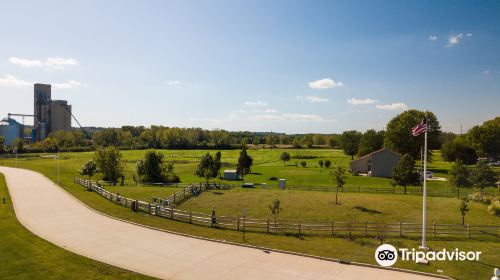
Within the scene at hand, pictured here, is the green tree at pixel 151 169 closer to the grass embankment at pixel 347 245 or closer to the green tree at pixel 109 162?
the green tree at pixel 109 162

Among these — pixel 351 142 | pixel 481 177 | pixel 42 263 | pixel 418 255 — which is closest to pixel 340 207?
pixel 418 255

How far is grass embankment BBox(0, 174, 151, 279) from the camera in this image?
16.4m

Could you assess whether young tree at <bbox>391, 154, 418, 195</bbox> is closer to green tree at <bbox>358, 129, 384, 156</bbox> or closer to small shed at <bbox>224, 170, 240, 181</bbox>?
small shed at <bbox>224, 170, 240, 181</bbox>

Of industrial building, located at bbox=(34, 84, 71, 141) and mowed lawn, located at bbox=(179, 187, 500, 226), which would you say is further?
industrial building, located at bbox=(34, 84, 71, 141)

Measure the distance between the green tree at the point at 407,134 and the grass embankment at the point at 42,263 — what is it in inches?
2931

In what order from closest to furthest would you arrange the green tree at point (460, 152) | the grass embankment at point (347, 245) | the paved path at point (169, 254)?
the paved path at point (169, 254) < the grass embankment at point (347, 245) < the green tree at point (460, 152)

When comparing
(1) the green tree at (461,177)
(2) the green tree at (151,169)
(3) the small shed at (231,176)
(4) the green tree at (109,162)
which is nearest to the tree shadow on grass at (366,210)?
(1) the green tree at (461,177)

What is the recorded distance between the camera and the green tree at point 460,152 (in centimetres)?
7731

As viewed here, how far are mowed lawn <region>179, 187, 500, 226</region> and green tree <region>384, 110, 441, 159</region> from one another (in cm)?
4364

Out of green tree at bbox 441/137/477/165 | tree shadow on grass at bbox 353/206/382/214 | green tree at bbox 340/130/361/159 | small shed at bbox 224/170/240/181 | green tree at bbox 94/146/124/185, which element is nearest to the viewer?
tree shadow on grass at bbox 353/206/382/214

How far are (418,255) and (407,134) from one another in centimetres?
6683

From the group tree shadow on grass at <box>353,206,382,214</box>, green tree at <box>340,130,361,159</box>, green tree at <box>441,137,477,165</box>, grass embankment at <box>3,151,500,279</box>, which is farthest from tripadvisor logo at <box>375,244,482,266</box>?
green tree at <box>340,130,361,159</box>

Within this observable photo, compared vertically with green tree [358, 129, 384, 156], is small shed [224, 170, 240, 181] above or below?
below

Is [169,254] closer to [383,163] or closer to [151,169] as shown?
[151,169]
